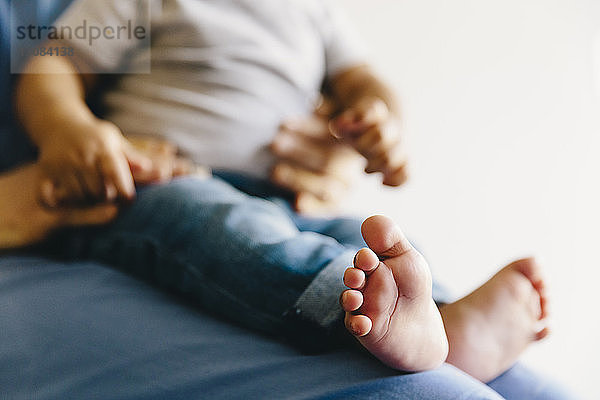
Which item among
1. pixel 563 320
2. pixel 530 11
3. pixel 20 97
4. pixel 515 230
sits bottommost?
pixel 563 320

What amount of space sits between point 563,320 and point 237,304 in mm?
1212

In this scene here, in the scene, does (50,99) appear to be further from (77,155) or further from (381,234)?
(381,234)

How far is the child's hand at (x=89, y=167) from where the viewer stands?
A: 62cm

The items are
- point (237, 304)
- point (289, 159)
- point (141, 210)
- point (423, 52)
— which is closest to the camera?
point (237, 304)

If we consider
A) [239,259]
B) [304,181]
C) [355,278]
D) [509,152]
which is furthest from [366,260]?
[509,152]

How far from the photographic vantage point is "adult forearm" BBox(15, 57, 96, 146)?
0.68 m

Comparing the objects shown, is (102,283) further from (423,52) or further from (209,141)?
(423,52)

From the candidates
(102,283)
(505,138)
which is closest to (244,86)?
(102,283)

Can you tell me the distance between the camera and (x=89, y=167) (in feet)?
2.05

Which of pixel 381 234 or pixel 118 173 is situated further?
pixel 118 173

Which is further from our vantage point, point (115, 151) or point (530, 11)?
point (530, 11)

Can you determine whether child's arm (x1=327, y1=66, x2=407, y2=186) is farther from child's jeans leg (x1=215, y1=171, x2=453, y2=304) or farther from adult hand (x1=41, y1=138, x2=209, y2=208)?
adult hand (x1=41, y1=138, x2=209, y2=208)

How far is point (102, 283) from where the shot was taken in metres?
0.53

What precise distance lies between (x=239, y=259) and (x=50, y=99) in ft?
1.30
